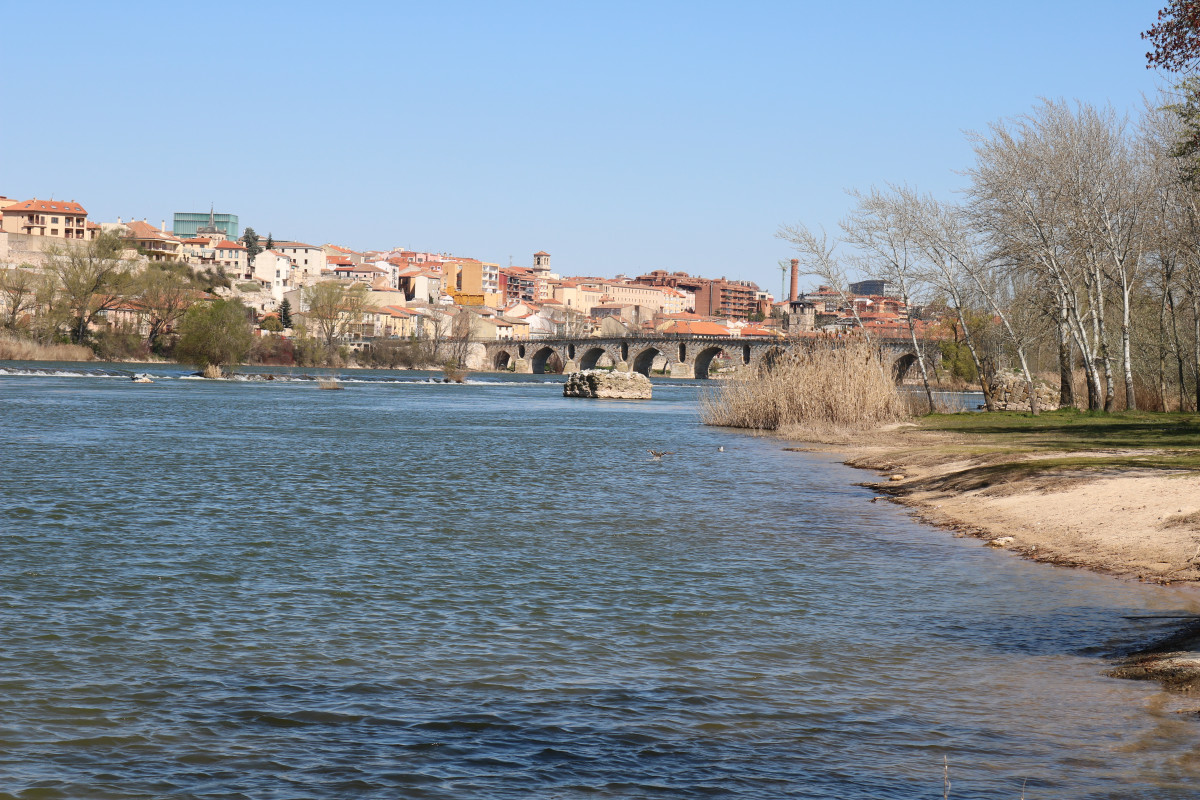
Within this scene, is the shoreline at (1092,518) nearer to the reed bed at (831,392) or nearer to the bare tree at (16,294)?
the reed bed at (831,392)

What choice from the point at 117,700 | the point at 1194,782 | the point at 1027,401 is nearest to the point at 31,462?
the point at 117,700

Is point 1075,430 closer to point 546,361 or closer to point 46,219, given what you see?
point 546,361

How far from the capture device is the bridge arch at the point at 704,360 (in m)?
136

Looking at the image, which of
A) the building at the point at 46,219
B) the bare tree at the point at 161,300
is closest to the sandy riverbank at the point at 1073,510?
the bare tree at the point at 161,300

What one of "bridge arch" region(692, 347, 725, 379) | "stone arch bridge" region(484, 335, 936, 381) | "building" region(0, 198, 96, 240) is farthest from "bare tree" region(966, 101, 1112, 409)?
"building" region(0, 198, 96, 240)

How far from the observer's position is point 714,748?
274 inches

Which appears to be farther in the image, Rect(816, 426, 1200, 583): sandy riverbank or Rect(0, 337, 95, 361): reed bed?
Rect(0, 337, 95, 361): reed bed

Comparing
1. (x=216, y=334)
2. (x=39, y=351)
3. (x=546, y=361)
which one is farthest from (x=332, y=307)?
(x=546, y=361)

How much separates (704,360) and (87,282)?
229 ft

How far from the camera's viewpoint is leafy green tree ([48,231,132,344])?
93.7m

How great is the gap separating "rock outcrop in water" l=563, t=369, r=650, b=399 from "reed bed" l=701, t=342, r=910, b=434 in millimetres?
37114

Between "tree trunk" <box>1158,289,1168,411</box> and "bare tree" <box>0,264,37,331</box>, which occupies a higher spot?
"bare tree" <box>0,264,37,331</box>

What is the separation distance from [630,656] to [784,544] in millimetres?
6163

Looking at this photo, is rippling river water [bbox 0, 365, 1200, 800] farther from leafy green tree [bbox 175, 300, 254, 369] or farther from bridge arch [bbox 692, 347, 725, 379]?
bridge arch [bbox 692, 347, 725, 379]
